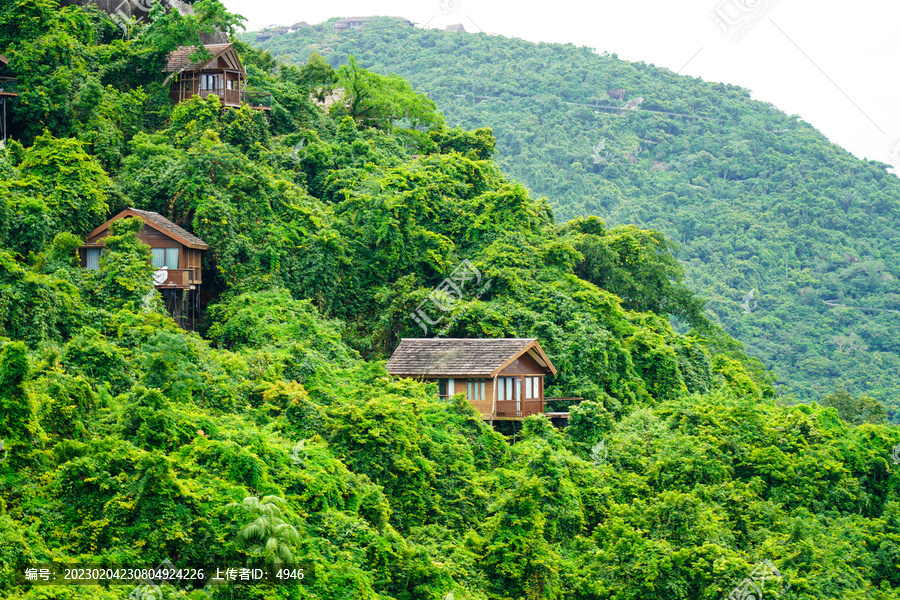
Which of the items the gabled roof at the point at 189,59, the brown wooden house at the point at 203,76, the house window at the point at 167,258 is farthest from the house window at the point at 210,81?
the house window at the point at 167,258

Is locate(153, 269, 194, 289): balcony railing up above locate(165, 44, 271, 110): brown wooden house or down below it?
below

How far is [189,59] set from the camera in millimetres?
45000

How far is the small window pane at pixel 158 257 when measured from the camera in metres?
35.5

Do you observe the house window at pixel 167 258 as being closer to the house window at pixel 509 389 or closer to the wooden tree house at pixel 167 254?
the wooden tree house at pixel 167 254

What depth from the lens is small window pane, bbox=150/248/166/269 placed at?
35500mm

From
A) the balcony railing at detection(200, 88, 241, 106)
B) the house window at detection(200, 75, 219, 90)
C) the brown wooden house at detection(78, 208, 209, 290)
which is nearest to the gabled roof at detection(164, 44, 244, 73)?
the house window at detection(200, 75, 219, 90)

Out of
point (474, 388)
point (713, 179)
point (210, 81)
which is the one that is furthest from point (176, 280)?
point (713, 179)

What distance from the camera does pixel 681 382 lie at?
135 feet

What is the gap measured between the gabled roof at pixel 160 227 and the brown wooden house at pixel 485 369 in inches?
328

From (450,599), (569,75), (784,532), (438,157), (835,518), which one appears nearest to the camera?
(450,599)

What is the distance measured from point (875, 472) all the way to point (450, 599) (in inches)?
746

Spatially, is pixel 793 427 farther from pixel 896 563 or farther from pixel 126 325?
pixel 126 325

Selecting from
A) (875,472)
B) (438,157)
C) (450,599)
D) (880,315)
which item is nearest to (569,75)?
(880,315)

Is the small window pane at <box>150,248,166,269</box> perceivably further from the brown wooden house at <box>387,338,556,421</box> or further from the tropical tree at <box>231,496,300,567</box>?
the tropical tree at <box>231,496,300,567</box>
